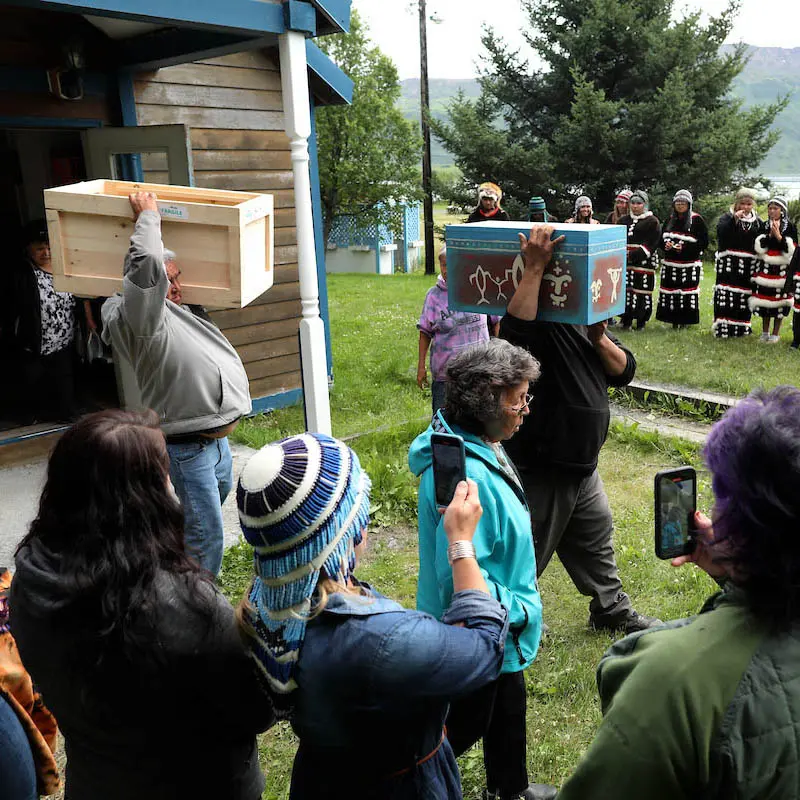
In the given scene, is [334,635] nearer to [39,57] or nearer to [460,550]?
[460,550]

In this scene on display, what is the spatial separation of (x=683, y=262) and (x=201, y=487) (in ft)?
28.2

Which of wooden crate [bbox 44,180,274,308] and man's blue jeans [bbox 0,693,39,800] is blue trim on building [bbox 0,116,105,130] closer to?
wooden crate [bbox 44,180,274,308]

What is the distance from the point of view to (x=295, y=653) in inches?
59.1

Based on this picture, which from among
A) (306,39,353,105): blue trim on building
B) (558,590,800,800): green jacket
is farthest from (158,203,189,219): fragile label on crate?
(306,39,353,105): blue trim on building

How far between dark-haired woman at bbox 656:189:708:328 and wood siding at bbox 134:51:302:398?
5.43 metres

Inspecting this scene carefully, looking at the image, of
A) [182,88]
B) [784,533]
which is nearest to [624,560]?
[784,533]

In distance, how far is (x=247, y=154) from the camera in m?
7.27

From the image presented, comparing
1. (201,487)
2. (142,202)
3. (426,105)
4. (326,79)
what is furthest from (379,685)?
(426,105)

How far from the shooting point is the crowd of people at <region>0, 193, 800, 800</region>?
116cm

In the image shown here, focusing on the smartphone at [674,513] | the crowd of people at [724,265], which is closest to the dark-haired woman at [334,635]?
the smartphone at [674,513]

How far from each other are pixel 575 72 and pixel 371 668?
2113 cm

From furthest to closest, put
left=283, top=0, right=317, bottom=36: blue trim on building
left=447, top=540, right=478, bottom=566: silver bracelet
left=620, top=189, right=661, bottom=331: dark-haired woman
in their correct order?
left=620, top=189, right=661, bottom=331: dark-haired woman < left=283, top=0, right=317, bottom=36: blue trim on building < left=447, top=540, right=478, bottom=566: silver bracelet

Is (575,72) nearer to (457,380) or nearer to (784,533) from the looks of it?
(457,380)

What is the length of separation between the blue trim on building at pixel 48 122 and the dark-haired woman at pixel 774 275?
296 inches
